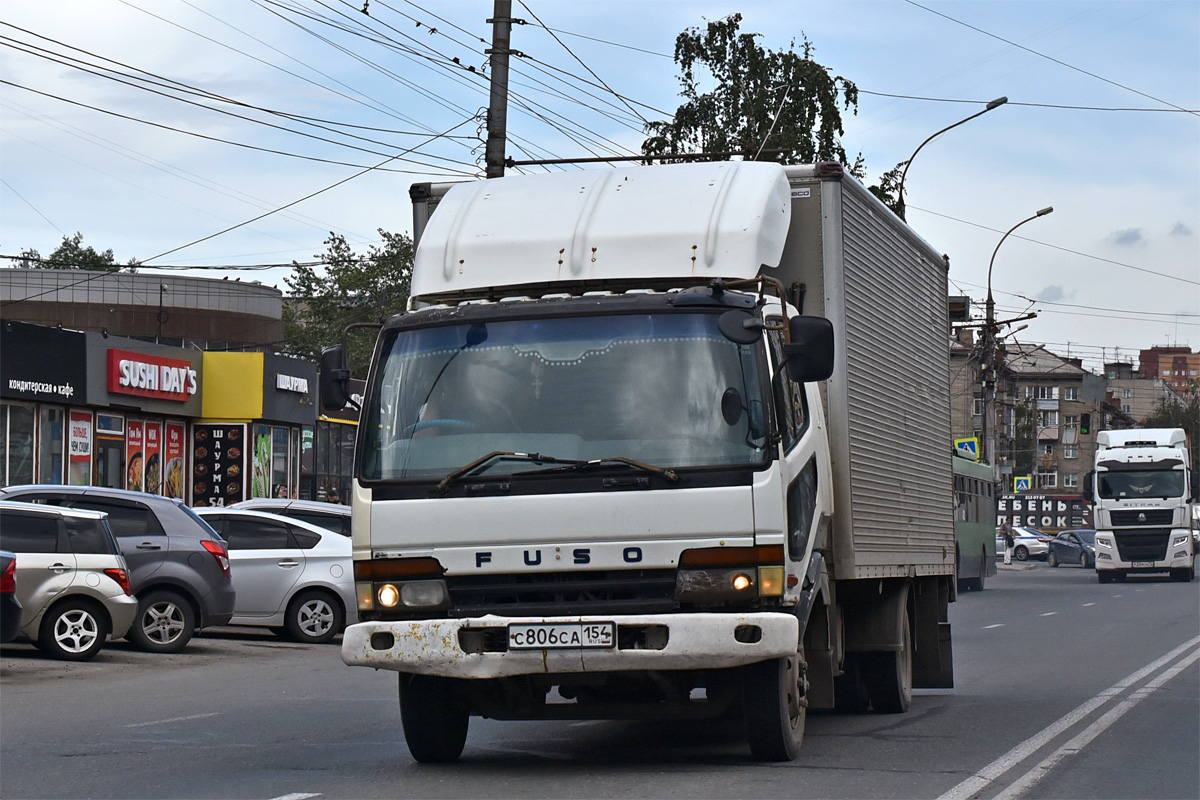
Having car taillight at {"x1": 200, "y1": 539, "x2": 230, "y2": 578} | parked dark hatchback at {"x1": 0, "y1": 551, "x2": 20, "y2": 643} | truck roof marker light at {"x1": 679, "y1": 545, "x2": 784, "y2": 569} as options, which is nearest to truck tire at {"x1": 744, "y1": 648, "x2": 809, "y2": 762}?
truck roof marker light at {"x1": 679, "y1": 545, "x2": 784, "y2": 569}

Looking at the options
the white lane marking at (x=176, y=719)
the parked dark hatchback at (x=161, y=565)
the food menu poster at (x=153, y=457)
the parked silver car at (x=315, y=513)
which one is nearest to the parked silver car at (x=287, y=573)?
the parked silver car at (x=315, y=513)

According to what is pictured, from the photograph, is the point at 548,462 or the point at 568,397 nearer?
the point at 548,462

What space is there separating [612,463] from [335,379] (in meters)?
1.88

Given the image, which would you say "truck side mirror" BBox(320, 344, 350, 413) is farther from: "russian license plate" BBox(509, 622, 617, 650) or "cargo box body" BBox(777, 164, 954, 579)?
"cargo box body" BBox(777, 164, 954, 579)

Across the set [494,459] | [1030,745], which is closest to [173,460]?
[1030,745]

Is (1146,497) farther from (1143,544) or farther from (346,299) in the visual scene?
(346,299)

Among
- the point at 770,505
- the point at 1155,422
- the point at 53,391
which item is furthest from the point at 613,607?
the point at 1155,422

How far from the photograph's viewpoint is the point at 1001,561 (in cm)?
6619

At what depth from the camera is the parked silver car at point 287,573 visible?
19.9 m

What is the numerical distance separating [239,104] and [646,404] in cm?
1638

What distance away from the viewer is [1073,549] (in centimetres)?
5978

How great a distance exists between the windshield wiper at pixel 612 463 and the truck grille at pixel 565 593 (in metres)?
0.46

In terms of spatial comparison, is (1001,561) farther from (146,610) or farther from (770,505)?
(770,505)

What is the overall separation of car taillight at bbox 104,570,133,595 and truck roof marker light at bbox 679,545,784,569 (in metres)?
10.2
